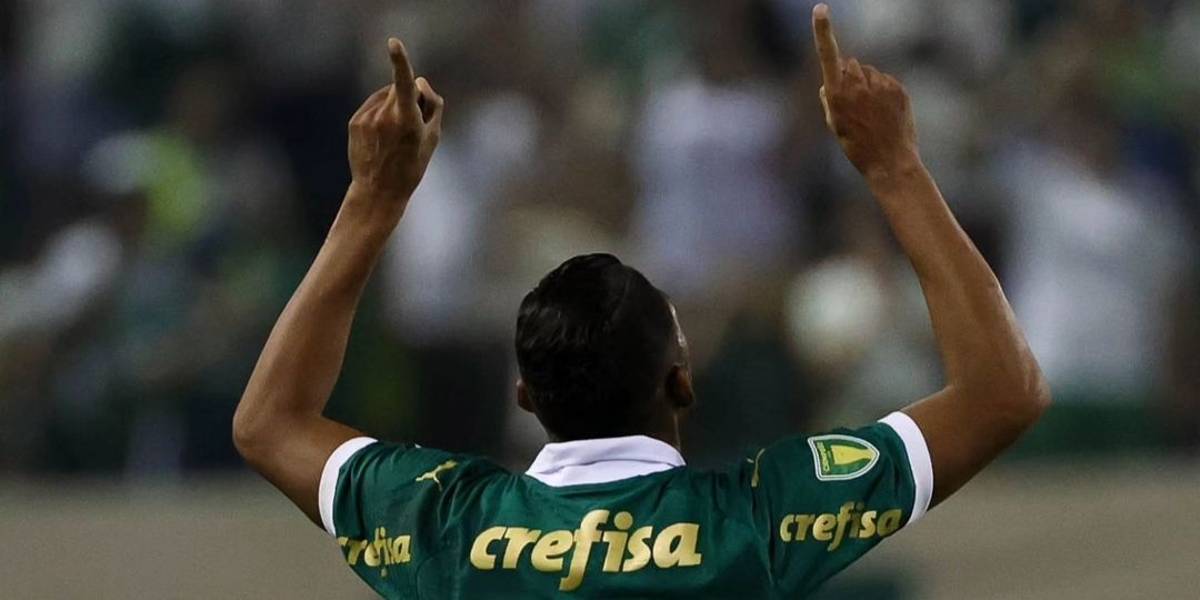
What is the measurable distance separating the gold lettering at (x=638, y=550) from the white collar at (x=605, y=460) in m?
0.08

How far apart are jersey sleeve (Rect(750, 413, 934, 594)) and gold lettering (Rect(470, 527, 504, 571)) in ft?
1.06

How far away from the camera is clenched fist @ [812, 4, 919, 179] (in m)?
2.57

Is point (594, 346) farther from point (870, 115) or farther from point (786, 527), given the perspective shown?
point (870, 115)

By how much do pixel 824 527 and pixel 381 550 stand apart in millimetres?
573

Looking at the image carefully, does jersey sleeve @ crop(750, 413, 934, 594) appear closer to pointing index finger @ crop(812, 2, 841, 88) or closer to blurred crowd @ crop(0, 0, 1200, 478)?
pointing index finger @ crop(812, 2, 841, 88)

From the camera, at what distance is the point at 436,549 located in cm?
258

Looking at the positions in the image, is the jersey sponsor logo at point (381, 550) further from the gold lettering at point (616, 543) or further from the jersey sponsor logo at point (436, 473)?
the gold lettering at point (616, 543)

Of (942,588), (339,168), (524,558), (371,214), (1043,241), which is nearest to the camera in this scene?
(524,558)

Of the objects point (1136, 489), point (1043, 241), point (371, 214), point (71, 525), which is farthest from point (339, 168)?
point (371, 214)

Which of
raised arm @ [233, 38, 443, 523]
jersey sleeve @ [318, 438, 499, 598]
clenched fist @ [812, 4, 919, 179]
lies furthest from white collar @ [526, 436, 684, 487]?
clenched fist @ [812, 4, 919, 179]

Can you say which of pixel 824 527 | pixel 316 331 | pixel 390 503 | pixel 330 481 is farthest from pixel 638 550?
pixel 316 331

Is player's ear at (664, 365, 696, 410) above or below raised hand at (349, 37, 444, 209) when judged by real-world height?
below

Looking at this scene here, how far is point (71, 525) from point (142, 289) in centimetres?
88

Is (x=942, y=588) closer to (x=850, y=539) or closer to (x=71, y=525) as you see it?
(x=71, y=525)
